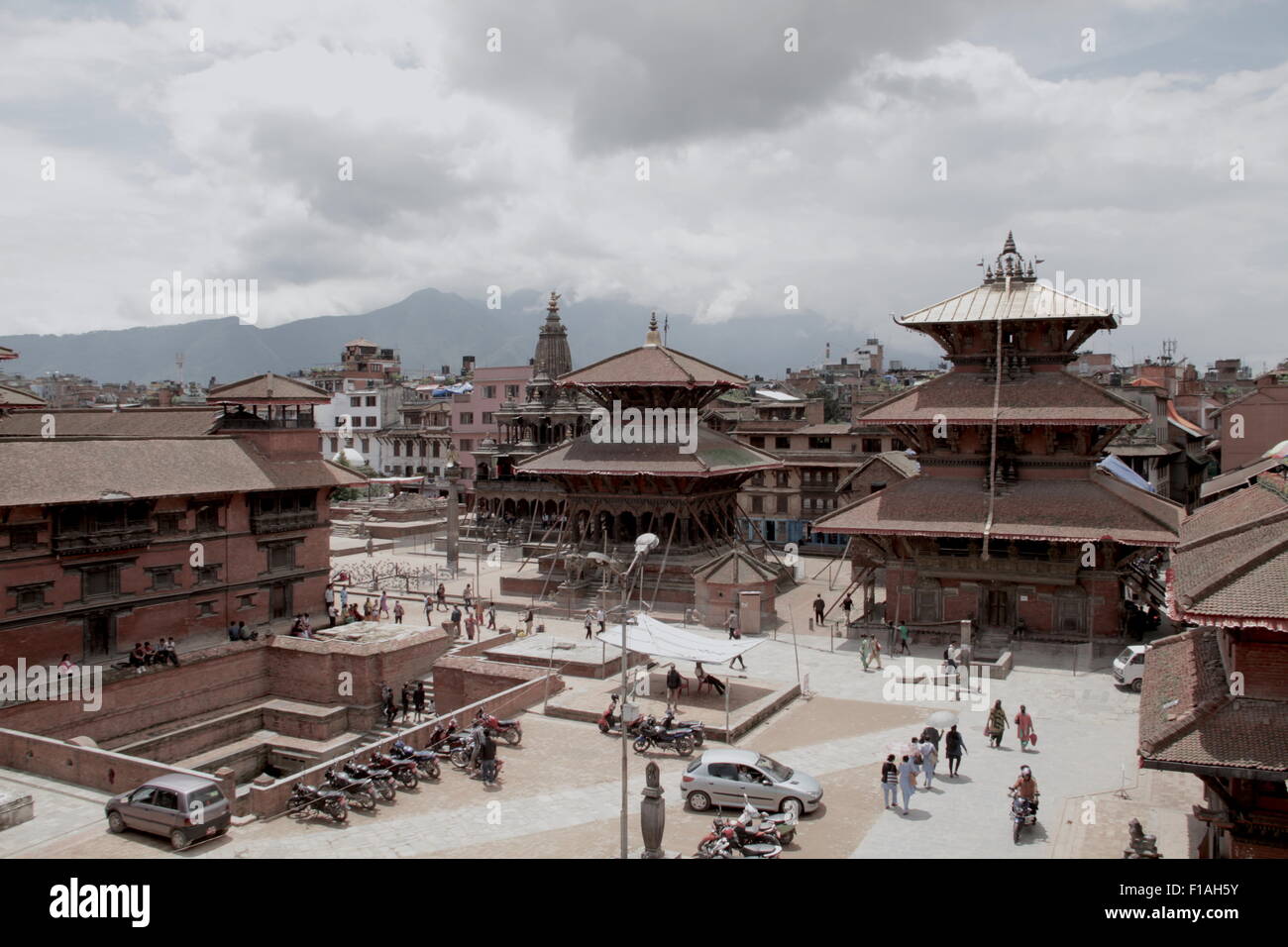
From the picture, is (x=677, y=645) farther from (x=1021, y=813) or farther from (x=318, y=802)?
(x=1021, y=813)

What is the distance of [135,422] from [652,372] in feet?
86.3

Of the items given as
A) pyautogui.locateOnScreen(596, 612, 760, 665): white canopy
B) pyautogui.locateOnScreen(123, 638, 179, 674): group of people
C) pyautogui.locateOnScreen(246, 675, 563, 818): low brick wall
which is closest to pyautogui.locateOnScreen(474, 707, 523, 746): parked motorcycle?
pyautogui.locateOnScreen(246, 675, 563, 818): low brick wall

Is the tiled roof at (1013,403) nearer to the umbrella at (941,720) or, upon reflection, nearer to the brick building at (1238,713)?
the umbrella at (941,720)

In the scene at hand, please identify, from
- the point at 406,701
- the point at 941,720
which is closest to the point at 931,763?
Result: the point at 941,720

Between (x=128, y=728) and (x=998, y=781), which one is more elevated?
(x=998, y=781)

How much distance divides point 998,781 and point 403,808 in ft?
47.4

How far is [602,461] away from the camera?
52188mm

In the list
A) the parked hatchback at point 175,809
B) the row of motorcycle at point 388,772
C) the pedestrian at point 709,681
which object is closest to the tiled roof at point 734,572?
the pedestrian at point 709,681

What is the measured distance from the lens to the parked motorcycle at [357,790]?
23.5 m

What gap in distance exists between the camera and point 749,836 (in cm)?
1909

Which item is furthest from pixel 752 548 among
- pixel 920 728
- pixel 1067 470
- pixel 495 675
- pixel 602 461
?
A: pixel 920 728

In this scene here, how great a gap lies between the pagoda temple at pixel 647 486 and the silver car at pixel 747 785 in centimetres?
2703
